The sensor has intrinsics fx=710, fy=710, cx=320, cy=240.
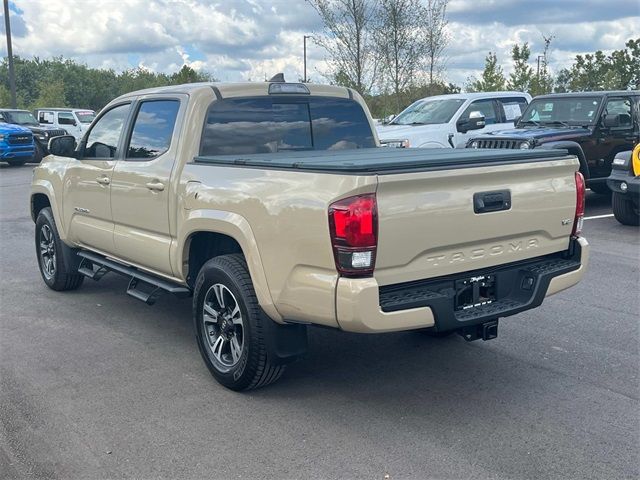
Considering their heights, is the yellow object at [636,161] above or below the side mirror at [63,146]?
below

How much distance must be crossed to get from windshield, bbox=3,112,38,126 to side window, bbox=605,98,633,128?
21125 millimetres

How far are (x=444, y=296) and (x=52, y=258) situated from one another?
15.7ft

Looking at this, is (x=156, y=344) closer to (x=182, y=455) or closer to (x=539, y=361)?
(x=182, y=455)

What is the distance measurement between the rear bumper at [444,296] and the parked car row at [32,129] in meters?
19.1

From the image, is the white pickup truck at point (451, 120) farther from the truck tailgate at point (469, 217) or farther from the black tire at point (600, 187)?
the truck tailgate at point (469, 217)

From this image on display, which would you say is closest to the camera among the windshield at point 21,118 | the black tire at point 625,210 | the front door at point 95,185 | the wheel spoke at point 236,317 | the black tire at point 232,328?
the black tire at point 232,328

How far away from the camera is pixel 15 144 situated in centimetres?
2305

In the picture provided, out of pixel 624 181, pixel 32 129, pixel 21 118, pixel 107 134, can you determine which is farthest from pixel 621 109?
pixel 21 118

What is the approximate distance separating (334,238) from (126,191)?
2.49 m

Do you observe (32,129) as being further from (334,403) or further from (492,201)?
(492,201)

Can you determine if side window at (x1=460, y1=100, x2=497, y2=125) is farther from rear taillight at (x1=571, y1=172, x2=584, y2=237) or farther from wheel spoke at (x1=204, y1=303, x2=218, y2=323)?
wheel spoke at (x1=204, y1=303, x2=218, y2=323)

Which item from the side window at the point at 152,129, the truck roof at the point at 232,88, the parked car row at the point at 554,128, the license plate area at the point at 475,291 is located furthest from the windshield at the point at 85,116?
the license plate area at the point at 475,291

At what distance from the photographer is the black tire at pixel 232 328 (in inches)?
166

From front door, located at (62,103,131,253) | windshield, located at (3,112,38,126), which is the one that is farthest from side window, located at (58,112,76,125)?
front door, located at (62,103,131,253)
